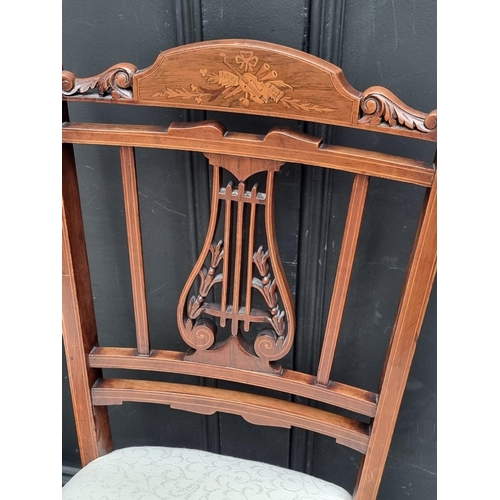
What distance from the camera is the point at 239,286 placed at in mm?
659

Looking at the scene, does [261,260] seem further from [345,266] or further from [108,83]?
[108,83]

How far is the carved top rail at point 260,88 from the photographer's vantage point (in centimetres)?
54

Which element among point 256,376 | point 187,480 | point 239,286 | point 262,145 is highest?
point 262,145

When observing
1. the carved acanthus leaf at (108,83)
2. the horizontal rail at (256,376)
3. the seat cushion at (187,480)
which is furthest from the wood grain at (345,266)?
the carved acanthus leaf at (108,83)

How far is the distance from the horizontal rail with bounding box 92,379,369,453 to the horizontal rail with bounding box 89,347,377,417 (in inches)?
0.8

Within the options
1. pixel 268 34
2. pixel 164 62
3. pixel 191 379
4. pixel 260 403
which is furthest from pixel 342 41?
pixel 191 379

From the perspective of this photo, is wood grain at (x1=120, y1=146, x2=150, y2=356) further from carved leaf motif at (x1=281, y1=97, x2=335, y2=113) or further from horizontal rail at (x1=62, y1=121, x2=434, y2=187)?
carved leaf motif at (x1=281, y1=97, x2=335, y2=113)

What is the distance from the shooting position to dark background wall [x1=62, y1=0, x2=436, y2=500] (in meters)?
0.66

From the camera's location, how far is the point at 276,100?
57 centimetres

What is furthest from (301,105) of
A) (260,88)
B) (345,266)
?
(345,266)

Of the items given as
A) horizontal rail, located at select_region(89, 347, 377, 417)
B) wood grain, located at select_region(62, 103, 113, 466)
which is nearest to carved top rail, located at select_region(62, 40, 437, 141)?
wood grain, located at select_region(62, 103, 113, 466)

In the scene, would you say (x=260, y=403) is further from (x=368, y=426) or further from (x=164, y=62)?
(x=164, y=62)

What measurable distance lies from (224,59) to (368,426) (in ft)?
1.35

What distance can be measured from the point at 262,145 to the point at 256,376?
258mm
